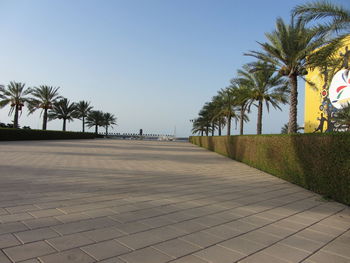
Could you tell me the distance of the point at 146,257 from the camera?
288 cm

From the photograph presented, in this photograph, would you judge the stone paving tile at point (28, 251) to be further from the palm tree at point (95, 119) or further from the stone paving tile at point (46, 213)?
the palm tree at point (95, 119)

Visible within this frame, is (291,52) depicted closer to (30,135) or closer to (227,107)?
(227,107)

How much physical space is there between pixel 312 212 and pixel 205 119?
1749 inches

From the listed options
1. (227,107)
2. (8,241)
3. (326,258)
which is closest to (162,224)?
(8,241)

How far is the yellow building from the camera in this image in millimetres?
18109

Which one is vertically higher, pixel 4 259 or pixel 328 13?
pixel 328 13

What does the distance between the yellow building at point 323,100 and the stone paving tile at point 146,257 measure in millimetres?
16687

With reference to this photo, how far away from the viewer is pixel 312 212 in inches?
206

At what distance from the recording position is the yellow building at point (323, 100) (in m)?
18.1

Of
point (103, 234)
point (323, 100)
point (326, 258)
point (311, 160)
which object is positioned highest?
point (323, 100)

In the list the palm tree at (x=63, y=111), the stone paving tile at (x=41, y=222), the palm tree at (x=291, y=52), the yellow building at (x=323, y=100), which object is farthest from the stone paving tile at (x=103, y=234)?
the palm tree at (x=63, y=111)

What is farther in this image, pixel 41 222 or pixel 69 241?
pixel 41 222

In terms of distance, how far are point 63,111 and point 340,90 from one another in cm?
4292

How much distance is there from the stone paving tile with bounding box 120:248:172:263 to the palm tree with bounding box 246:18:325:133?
1212 cm
